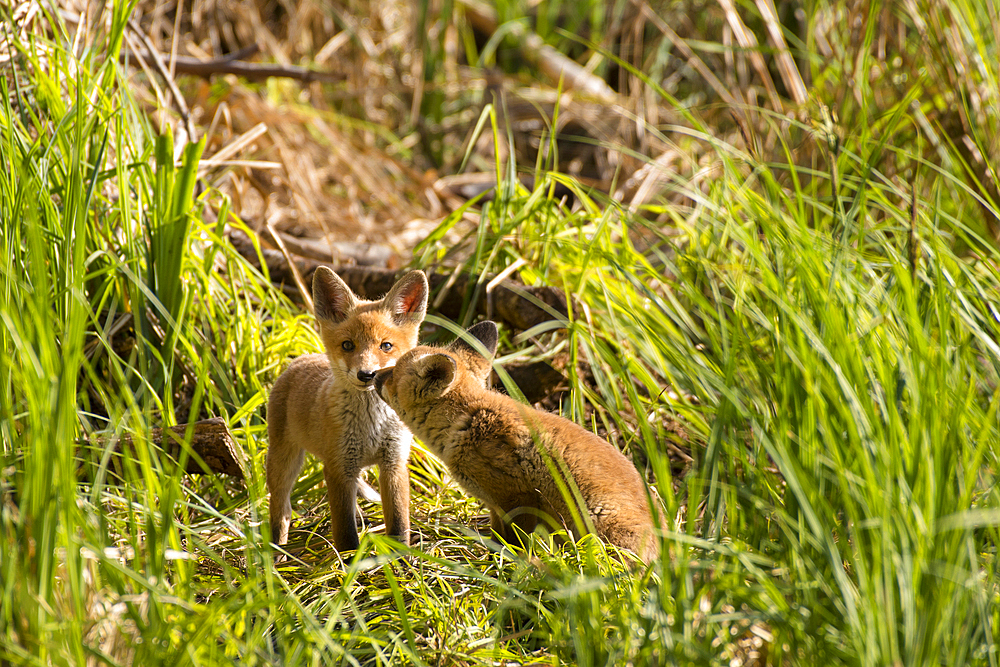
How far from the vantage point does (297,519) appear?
11.7ft

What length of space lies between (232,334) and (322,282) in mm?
930

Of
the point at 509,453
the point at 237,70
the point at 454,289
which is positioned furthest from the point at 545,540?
the point at 237,70

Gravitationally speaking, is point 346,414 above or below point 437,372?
below

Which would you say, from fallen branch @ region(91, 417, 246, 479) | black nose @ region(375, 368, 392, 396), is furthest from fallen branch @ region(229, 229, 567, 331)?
fallen branch @ region(91, 417, 246, 479)

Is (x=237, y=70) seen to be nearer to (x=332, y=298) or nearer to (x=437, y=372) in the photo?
(x=332, y=298)

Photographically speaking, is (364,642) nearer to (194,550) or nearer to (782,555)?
(194,550)

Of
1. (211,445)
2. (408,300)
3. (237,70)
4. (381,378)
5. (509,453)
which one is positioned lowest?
(211,445)

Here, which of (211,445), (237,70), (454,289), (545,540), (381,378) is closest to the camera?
(545,540)

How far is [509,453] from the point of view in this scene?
2955 mm

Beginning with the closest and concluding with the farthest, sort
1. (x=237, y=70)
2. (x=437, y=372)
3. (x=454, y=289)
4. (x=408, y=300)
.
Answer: (x=437, y=372)
(x=408, y=300)
(x=454, y=289)
(x=237, y=70)

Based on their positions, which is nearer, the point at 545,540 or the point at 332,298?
the point at 545,540

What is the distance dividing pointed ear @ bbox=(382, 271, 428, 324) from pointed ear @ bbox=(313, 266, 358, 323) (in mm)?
181

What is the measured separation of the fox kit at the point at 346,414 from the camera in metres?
3.16

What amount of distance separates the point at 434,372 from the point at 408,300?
1.99 ft
